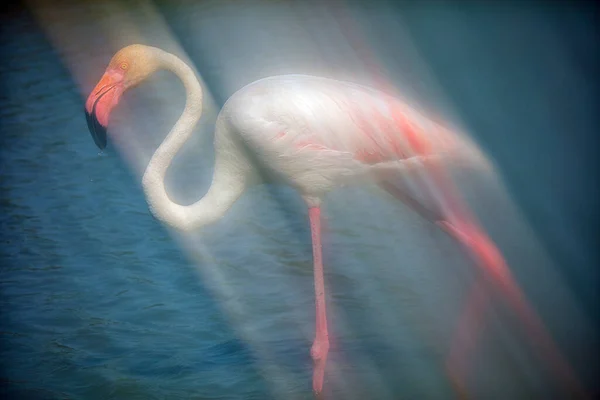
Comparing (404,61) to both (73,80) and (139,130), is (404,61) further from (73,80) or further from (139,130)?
(73,80)

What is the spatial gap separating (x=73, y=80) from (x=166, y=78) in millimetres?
689

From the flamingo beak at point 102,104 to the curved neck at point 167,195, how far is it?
0.20 meters

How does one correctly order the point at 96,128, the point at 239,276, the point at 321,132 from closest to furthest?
1. the point at 96,128
2. the point at 321,132
3. the point at 239,276

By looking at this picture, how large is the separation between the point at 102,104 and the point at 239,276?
3.84 feet

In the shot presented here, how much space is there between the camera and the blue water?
275 cm

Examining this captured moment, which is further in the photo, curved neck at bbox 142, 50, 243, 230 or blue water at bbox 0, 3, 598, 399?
blue water at bbox 0, 3, 598, 399

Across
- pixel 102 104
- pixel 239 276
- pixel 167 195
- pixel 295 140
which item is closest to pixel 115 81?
pixel 102 104

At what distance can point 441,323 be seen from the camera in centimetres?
307

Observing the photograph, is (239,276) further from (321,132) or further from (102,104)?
(102,104)

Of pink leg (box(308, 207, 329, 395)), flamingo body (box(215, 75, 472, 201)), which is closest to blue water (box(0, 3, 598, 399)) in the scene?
pink leg (box(308, 207, 329, 395))

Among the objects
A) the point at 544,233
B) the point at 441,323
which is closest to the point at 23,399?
the point at 441,323

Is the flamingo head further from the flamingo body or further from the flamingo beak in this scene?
the flamingo body

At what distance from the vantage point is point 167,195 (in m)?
2.73

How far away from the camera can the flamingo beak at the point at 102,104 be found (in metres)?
2.68
